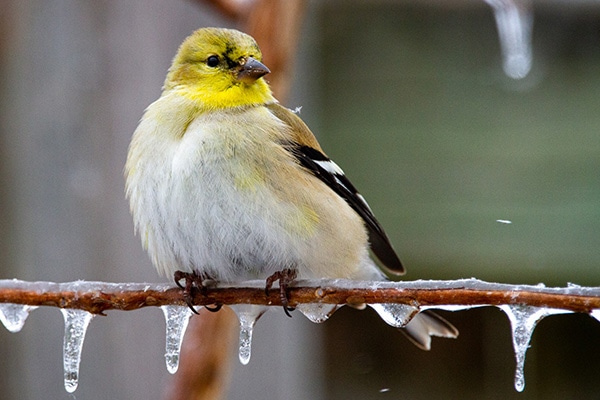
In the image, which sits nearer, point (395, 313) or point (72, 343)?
point (395, 313)

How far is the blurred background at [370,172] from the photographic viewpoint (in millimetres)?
2643

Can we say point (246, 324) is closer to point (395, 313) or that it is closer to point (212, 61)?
point (395, 313)

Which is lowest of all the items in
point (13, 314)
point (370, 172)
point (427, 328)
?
point (427, 328)

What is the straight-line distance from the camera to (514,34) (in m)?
2.54

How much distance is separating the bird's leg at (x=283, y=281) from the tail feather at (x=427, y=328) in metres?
0.40

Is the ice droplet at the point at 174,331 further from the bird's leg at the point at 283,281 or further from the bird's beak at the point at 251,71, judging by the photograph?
the bird's beak at the point at 251,71

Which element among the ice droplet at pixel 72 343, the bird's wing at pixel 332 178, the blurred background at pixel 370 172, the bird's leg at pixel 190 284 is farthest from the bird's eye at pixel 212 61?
the ice droplet at pixel 72 343

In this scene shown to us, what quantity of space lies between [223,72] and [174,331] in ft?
2.43

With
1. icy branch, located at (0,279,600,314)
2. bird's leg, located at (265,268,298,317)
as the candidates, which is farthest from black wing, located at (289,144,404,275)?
icy branch, located at (0,279,600,314)

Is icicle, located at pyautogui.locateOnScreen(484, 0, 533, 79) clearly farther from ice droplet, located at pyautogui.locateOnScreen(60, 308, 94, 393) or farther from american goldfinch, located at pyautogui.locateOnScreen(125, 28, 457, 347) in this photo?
ice droplet, located at pyautogui.locateOnScreen(60, 308, 94, 393)

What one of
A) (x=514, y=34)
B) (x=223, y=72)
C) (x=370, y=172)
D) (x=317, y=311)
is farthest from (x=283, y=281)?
(x=370, y=172)

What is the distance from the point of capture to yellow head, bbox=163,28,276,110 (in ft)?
6.59

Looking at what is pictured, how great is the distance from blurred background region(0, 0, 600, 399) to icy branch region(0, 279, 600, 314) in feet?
3.21

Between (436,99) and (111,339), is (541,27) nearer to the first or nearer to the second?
(436,99)
